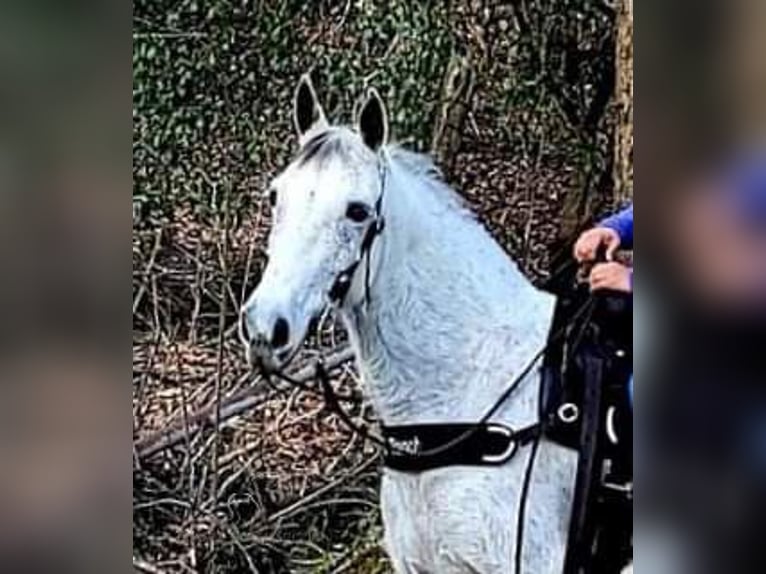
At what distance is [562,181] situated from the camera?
5.28ft

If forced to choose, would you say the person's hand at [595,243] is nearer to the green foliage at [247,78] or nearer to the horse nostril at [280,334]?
the green foliage at [247,78]

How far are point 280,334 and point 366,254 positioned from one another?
0.15 m

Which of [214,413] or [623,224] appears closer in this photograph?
[623,224]

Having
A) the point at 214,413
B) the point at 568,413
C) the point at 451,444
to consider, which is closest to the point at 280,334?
the point at 214,413

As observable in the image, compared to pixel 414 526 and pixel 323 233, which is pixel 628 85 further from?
pixel 414 526

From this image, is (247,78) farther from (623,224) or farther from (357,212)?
(623,224)

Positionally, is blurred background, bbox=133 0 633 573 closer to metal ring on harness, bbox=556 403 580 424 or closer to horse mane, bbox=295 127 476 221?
horse mane, bbox=295 127 476 221

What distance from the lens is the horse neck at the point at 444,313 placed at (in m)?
1.63

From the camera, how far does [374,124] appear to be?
5.35 ft

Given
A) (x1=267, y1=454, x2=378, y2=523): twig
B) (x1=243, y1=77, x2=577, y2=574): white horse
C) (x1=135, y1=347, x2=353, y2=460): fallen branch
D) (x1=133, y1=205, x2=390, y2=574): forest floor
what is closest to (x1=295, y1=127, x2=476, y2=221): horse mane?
(x1=243, y1=77, x2=577, y2=574): white horse
